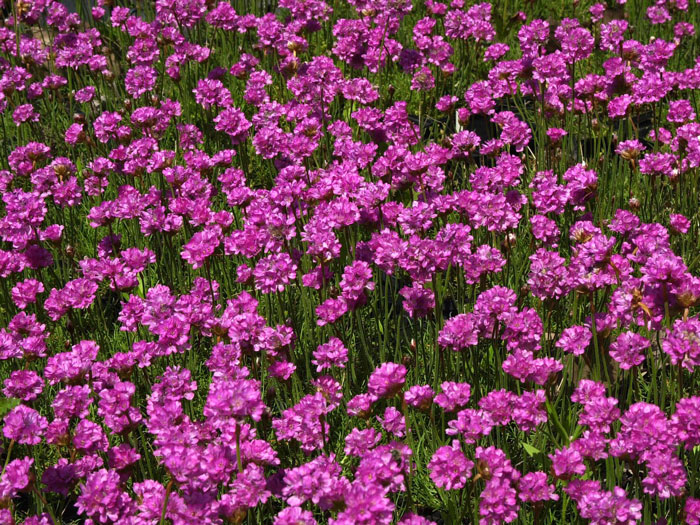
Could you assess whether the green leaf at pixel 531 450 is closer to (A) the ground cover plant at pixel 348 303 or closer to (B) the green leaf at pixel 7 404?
(A) the ground cover plant at pixel 348 303

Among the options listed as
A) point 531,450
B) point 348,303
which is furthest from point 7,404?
point 531,450

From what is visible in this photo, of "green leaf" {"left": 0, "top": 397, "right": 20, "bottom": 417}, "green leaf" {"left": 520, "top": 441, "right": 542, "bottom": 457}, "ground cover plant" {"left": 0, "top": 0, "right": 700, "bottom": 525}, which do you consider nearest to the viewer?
"ground cover plant" {"left": 0, "top": 0, "right": 700, "bottom": 525}

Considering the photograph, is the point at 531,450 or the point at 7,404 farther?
the point at 531,450

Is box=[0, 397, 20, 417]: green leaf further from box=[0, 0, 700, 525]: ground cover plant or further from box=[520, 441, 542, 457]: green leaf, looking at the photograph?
box=[520, 441, 542, 457]: green leaf

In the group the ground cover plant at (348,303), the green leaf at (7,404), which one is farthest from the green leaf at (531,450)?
the green leaf at (7,404)

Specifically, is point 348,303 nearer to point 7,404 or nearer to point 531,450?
point 531,450

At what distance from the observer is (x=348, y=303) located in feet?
9.36

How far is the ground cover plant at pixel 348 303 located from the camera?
2148mm

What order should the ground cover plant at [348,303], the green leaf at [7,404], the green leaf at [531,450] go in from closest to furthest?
the ground cover plant at [348,303]
the green leaf at [7,404]
the green leaf at [531,450]

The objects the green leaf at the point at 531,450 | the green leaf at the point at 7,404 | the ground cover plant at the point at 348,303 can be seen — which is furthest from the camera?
the green leaf at the point at 531,450

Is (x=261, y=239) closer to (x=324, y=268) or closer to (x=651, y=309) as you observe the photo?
(x=324, y=268)

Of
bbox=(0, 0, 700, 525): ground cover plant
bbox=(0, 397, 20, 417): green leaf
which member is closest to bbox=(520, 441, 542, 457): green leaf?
bbox=(0, 0, 700, 525): ground cover plant

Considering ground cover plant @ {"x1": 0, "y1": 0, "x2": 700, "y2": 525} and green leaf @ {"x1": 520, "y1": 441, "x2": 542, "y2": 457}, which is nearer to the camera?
ground cover plant @ {"x1": 0, "y1": 0, "x2": 700, "y2": 525}

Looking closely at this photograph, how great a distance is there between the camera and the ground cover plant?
2148 millimetres
